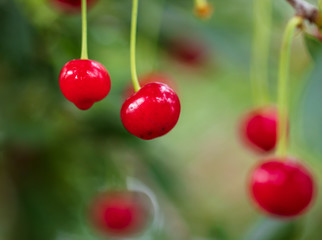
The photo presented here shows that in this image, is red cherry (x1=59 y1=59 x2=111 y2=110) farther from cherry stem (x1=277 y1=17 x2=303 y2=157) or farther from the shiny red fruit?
the shiny red fruit

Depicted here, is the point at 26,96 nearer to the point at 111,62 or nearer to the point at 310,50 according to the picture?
the point at 111,62

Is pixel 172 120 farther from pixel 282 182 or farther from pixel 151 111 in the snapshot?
pixel 282 182

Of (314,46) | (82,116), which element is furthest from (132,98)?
(82,116)

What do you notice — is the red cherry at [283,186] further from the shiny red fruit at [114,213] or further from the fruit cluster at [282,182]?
the shiny red fruit at [114,213]

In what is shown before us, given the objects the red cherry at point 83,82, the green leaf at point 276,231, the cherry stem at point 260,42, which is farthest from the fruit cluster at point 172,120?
the green leaf at point 276,231

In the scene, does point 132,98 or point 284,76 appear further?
point 284,76

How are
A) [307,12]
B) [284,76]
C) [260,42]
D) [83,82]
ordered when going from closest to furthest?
[83,82] → [307,12] → [284,76] → [260,42]

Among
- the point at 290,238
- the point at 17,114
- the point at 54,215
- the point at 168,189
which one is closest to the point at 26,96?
the point at 17,114
